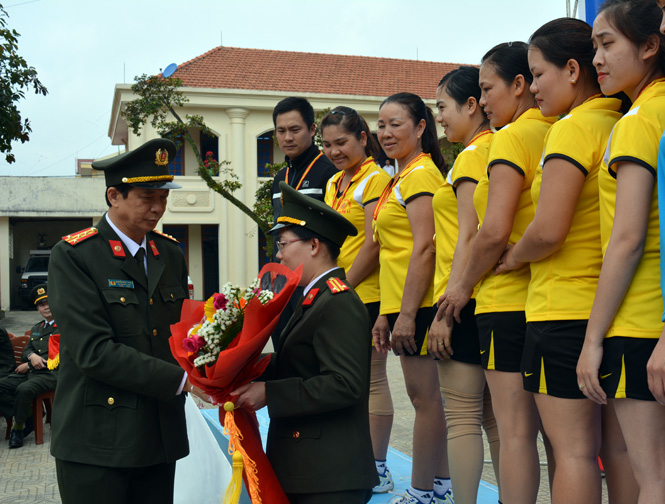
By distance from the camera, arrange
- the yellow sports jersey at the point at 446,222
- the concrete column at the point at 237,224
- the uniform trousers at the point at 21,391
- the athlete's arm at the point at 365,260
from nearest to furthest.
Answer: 1. the yellow sports jersey at the point at 446,222
2. the athlete's arm at the point at 365,260
3. the uniform trousers at the point at 21,391
4. the concrete column at the point at 237,224

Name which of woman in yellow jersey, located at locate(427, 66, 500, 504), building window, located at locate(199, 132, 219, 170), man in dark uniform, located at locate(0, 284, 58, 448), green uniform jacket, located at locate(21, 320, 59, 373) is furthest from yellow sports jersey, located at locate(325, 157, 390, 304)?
building window, located at locate(199, 132, 219, 170)

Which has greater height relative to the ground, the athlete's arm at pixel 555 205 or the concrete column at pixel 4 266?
the athlete's arm at pixel 555 205

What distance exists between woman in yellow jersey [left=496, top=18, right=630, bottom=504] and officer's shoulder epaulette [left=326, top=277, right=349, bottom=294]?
2.29 ft

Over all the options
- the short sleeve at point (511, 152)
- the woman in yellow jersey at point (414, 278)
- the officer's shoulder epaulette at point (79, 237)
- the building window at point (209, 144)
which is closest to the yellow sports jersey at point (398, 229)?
the woman in yellow jersey at point (414, 278)

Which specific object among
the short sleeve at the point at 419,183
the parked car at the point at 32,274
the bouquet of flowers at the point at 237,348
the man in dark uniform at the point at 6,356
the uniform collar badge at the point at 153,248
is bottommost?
the parked car at the point at 32,274

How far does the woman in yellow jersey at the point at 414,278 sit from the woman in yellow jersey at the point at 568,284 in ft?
3.76

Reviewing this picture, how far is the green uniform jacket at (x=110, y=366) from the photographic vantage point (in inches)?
104

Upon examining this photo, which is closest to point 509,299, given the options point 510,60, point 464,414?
point 464,414

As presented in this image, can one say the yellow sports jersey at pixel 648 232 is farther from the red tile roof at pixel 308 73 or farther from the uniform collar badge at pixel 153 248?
the red tile roof at pixel 308 73

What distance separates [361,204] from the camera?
4461 millimetres

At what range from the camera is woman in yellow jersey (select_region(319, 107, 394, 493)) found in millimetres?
4293

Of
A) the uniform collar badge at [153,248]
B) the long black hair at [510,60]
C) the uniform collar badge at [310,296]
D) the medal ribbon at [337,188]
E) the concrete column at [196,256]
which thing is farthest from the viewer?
the concrete column at [196,256]

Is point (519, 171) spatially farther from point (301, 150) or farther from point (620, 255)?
A: point (301, 150)

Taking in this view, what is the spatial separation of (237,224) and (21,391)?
2234 centimetres
